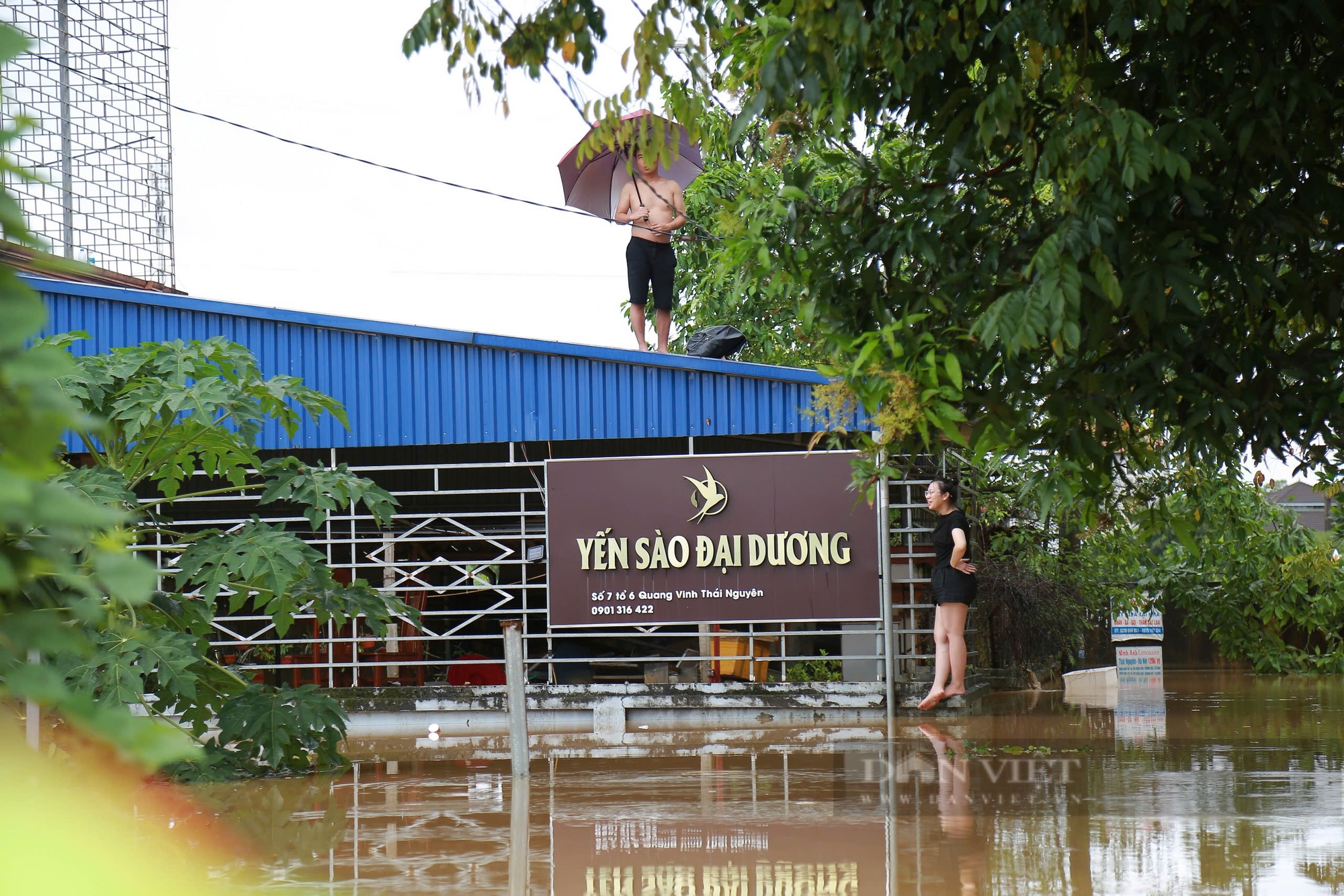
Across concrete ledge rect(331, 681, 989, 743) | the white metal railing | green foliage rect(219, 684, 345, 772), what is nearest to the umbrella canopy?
the white metal railing

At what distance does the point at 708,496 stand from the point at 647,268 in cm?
248

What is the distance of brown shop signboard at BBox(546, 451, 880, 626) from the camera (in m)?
10.9

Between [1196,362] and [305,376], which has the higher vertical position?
[305,376]

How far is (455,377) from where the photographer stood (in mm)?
11789

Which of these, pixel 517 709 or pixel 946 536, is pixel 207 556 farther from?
pixel 946 536

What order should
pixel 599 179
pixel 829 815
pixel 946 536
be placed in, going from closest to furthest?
1. pixel 829 815
2. pixel 946 536
3. pixel 599 179

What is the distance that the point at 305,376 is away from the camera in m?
11.9

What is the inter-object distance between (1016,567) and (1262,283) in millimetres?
8259

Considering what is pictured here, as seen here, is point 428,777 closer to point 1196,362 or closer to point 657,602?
point 657,602

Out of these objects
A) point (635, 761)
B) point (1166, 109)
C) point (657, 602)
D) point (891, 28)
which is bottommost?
point (635, 761)

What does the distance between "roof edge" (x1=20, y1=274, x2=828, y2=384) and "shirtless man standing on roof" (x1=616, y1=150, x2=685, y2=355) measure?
1.87 feet

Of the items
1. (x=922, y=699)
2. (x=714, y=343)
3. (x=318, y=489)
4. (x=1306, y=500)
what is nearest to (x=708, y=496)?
(x=714, y=343)

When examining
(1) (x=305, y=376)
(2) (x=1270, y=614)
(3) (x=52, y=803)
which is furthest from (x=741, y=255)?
(2) (x=1270, y=614)

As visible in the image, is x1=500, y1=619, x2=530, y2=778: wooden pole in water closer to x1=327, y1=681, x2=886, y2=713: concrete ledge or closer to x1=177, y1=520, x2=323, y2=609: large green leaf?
x1=177, y1=520, x2=323, y2=609: large green leaf
